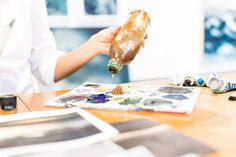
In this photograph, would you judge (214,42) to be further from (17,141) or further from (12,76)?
(17,141)

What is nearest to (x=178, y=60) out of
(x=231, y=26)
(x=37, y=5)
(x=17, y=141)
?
(x=231, y=26)

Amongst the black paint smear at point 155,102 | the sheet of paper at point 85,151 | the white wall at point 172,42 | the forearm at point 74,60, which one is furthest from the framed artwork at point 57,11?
the sheet of paper at point 85,151

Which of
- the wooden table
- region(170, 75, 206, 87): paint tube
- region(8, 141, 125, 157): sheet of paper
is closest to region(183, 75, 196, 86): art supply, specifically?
region(170, 75, 206, 87): paint tube

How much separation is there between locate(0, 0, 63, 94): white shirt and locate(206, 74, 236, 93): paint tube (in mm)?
514

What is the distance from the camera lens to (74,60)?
1095 millimetres

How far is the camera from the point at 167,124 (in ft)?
2.03

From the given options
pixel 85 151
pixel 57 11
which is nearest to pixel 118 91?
pixel 85 151

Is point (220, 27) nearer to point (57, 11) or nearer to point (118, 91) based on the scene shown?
point (57, 11)

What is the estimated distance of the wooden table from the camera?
523 millimetres

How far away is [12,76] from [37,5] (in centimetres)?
27

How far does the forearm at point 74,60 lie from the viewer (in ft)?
3.46

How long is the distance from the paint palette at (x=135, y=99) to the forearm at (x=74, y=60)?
0.14 meters

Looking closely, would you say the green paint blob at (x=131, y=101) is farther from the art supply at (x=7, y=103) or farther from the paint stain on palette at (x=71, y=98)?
the art supply at (x=7, y=103)

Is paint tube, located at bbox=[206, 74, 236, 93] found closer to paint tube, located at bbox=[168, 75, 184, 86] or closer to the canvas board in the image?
paint tube, located at bbox=[168, 75, 184, 86]
